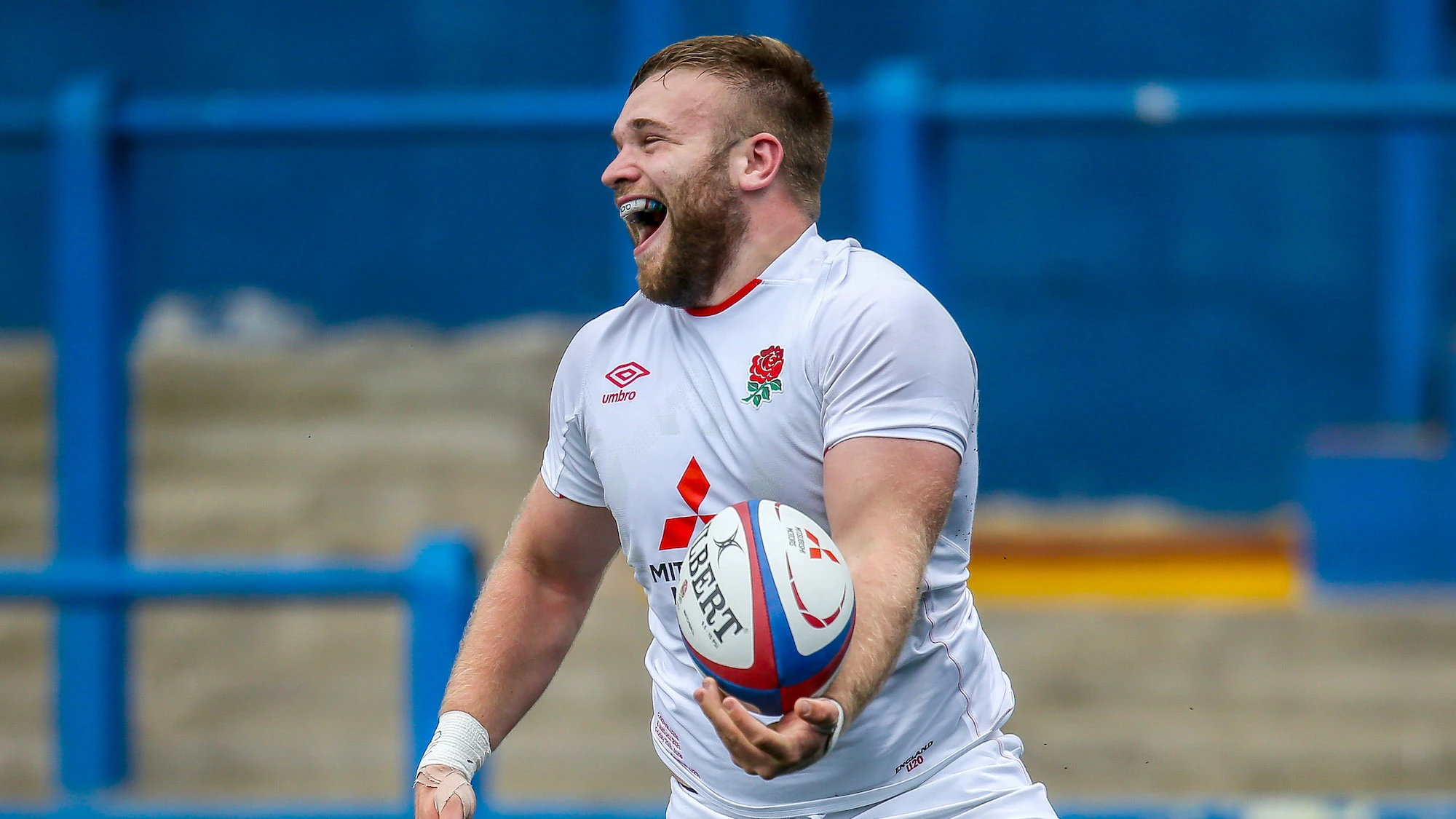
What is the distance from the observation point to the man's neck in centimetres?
235

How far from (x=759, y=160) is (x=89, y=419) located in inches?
126

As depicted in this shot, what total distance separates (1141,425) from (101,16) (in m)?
5.49

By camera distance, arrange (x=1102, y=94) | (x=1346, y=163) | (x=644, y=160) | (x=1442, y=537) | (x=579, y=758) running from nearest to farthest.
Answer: (x=644, y=160)
(x=1102, y=94)
(x=579, y=758)
(x=1442, y=537)
(x=1346, y=163)

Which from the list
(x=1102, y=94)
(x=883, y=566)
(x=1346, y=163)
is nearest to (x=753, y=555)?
(x=883, y=566)

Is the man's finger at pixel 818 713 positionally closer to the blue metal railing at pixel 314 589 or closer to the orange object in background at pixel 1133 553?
the blue metal railing at pixel 314 589

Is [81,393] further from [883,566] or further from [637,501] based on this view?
[883,566]

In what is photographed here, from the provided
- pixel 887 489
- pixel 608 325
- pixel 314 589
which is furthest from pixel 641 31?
pixel 887 489

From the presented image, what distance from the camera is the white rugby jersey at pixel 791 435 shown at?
2172mm

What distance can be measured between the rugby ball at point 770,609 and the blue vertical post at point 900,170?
2800mm

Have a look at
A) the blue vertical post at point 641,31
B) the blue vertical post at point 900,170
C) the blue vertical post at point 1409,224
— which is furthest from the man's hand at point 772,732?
the blue vertical post at point 1409,224

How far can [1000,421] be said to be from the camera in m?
7.98

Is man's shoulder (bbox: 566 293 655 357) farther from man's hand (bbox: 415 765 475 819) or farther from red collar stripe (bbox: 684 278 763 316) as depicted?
man's hand (bbox: 415 765 475 819)

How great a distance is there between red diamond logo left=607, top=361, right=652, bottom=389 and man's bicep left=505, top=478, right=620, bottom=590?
0.26 m

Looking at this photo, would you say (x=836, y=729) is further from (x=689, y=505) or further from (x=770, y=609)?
(x=689, y=505)
